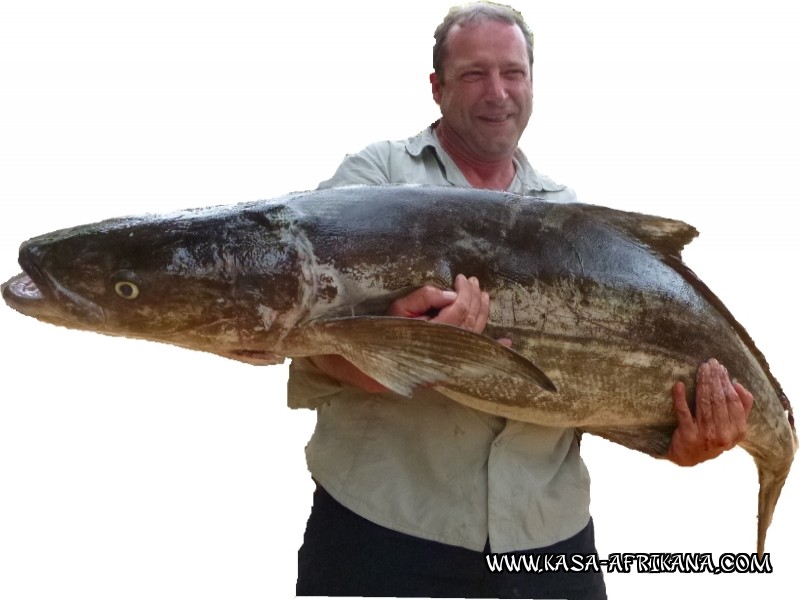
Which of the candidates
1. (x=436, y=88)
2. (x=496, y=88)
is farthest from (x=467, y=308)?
(x=436, y=88)

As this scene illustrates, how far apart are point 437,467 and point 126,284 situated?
140cm

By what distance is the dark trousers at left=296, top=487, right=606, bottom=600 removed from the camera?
2799mm

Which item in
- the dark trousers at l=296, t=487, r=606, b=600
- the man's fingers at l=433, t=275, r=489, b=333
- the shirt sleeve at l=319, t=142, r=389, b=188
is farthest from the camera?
the shirt sleeve at l=319, t=142, r=389, b=188

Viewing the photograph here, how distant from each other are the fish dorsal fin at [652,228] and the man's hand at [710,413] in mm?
503

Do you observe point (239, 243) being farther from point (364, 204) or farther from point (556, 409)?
point (556, 409)

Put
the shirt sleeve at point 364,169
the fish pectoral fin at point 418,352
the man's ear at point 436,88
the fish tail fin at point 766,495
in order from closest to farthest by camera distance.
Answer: the fish pectoral fin at point 418,352
the shirt sleeve at point 364,169
the fish tail fin at point 766,495
the man's ear at point 436,88

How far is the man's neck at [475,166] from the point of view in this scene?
3.42m

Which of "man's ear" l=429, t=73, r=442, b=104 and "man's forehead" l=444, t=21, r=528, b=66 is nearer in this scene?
"man's forehead" l=444, t=21, r=528, b=66

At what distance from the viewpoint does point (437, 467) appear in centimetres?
285

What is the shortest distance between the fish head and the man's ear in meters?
1.48

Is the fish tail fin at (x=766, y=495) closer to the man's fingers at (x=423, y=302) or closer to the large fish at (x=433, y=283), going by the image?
the large fish at (x=433, y=283)

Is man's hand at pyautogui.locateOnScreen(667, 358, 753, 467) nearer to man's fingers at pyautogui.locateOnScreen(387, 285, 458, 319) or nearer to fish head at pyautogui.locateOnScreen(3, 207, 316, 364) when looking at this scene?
man's fingers at pyautogui.locateOnScreen(387, 285, 458, 319)

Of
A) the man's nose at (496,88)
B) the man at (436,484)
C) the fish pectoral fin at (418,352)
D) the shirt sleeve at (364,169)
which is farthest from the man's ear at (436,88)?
the fish pectoral fin at (418,352)

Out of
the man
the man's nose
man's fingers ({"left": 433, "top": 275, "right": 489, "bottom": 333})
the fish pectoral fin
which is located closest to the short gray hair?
the man's nose
